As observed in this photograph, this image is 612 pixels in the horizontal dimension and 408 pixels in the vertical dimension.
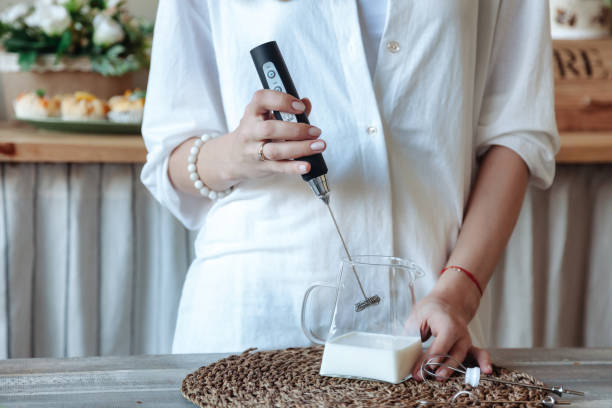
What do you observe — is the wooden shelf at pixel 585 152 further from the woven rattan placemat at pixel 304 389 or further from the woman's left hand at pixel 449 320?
the woven rattan placemat at pixel 304 389

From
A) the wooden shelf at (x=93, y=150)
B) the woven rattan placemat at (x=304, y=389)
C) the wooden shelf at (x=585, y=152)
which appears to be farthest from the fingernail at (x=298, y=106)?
the wooden shelf at (x=585, y=152)

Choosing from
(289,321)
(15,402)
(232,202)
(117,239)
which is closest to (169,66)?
(232,202)

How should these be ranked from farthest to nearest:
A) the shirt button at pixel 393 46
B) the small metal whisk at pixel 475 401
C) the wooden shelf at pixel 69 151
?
the wooden shelf at pixel 69 151, the shirt button at pixel 393 46, the small metal whisk at pixel 475 401

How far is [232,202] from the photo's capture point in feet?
2.86

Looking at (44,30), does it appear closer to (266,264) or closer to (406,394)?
(266,264)

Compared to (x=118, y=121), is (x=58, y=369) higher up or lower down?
lower down

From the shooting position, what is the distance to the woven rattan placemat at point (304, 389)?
1.87 ft

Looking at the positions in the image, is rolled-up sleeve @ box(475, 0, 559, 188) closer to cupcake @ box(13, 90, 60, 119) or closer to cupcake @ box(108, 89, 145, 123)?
cupcake @ box(108, 89, 145, 123)

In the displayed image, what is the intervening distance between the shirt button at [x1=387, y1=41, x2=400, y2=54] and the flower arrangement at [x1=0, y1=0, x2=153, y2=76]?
1.08 m

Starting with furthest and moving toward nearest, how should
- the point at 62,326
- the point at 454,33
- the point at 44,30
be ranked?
the point at 44,30 → the point at 62,326 → the point at 454,33

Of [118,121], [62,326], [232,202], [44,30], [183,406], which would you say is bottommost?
[62,326]

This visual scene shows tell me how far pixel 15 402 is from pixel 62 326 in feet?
3.33

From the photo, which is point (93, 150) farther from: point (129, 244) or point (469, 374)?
point (469, 374)

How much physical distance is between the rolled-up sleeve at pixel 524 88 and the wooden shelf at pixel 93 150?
0.66m
